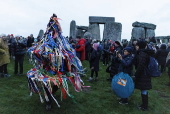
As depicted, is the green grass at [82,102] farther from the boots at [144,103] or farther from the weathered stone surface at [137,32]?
the weathered stone surface at [137,32]

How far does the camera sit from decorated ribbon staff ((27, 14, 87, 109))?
3773 mm

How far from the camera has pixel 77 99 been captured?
4.88 m

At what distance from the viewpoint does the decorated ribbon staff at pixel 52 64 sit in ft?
12.4

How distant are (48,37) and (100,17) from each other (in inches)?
548

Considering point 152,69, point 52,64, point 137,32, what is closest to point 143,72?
point 152,69

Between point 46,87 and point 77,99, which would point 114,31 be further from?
point 46,87

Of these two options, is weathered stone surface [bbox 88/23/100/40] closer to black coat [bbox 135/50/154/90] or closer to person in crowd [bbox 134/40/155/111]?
person in crowd [bbox 134/40/155/111]

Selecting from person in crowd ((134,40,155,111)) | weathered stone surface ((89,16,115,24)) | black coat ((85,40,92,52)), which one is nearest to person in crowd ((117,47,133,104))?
person in crowd ((134,40,155,111))

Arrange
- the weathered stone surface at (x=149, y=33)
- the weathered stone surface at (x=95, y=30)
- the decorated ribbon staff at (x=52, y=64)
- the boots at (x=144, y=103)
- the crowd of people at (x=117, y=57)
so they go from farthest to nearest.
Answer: the weathered stone surface at (x=149, y=33) → the weathered stone surface at (x=95, y=30) → the boots at (x=144, y=103) → the crowd of people at (x=117, y=57) → the decorated ribbon staff at (x=52, y=64)

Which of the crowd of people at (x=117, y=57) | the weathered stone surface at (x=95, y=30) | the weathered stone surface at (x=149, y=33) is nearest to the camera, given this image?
the crowd of people at (x=117, y=57)

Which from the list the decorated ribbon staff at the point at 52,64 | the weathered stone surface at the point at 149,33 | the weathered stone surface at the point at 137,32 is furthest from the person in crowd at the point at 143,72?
the weathered stone surface at the point at 149,33

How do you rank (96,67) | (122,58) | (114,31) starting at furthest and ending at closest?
(114,31)
(96,67)
(122,58)

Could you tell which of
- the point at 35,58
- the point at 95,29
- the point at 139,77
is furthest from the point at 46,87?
the point at 95,29

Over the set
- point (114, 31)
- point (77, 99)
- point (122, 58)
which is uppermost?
point (114, 31)
